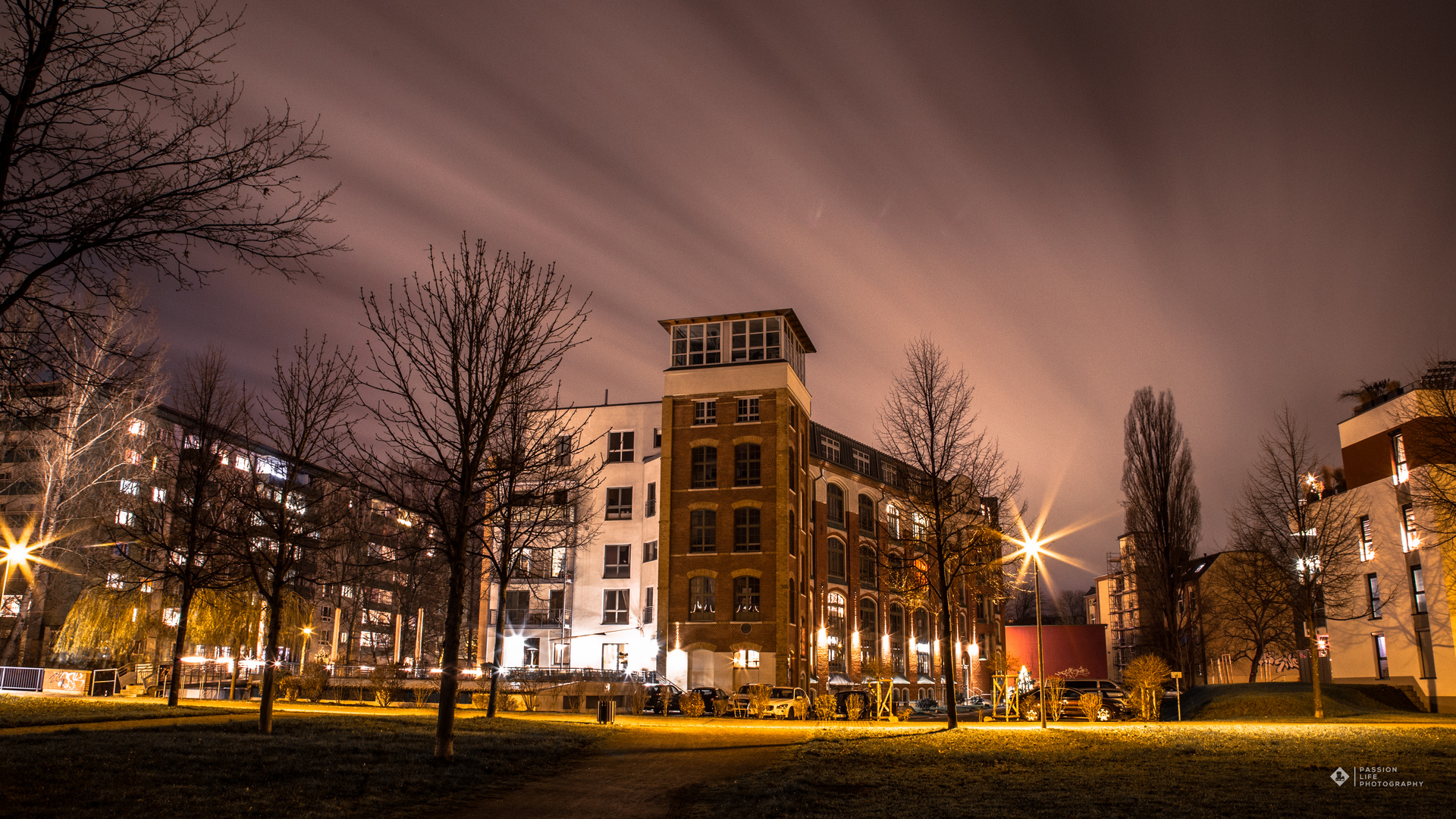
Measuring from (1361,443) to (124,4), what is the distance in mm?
49754

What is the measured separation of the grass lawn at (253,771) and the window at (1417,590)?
125 ft

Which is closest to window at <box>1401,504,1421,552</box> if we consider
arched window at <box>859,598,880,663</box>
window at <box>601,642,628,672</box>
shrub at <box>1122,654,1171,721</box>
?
shrub at <box>1122,654,1171,721</box>

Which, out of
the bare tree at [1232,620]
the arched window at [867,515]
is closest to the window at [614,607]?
the arched window at [867,515]

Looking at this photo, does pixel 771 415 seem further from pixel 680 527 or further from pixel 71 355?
pixel 71 355

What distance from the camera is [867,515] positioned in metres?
68.5

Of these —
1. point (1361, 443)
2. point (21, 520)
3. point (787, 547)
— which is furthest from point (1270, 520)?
point (21, 520)

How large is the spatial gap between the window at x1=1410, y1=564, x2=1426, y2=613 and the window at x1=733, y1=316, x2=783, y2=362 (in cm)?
3087

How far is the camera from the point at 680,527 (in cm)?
5069

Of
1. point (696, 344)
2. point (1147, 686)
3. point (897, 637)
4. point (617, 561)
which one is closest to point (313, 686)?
A: point (617, 561)

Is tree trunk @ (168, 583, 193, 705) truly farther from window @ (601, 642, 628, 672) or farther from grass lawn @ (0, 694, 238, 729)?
window @ (601, 642, 628, 672)

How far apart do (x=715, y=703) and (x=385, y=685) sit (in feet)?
41.9

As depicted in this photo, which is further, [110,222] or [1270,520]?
[1270,520]

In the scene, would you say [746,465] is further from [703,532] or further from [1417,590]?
[1417,590]

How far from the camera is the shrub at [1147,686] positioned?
33.1 meters
